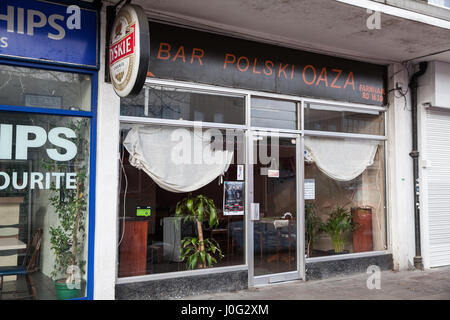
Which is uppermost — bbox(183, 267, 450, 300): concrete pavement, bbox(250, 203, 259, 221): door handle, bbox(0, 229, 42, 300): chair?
bbox(250, 203, 259, 221): door handle

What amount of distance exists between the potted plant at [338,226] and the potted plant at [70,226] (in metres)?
4.36

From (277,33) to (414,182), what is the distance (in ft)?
13.7

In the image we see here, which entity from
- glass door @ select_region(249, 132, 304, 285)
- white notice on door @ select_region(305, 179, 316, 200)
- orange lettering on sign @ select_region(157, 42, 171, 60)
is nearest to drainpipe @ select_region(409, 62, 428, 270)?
white notice on door @ select_region(305, 179, 316, 200)

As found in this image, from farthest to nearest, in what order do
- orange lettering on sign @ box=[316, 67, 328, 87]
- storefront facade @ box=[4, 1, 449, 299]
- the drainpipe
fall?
the drainpipe, orange lettering on sign @ box=[316, 67, 328, 87], storefront facade @ box=[4, 1, 449, 299]

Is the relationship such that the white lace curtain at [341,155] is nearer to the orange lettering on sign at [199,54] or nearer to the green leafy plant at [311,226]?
the green leafy plant at [311,226]

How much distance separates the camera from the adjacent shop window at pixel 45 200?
530 cm

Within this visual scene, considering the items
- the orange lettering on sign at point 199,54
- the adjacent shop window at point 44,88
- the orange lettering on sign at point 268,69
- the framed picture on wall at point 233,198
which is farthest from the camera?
the orange lettering on sign at point 268,69

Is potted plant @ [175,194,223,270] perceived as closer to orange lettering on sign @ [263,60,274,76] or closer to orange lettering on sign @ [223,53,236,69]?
orange lettering on sign @ [223,53,236,69]

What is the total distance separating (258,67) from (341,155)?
2.42 metres

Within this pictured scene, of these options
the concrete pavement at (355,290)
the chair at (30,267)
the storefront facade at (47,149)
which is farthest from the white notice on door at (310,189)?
the chair at (30,267)

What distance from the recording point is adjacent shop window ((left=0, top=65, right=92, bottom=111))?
5.35 m

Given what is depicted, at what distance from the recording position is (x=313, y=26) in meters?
6.88

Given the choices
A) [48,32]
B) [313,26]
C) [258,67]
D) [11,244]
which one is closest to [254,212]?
[258,67]

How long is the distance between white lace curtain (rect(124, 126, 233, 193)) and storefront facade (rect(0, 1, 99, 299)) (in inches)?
28.0
